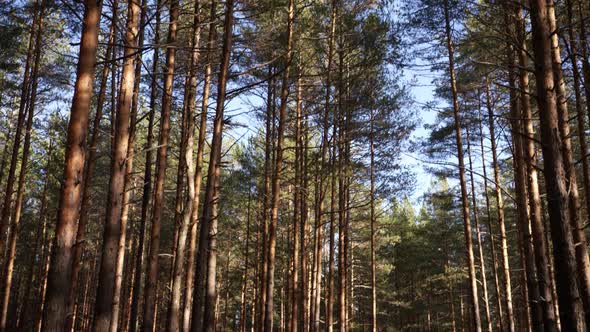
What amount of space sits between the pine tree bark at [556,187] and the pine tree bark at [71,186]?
4816 millimetres

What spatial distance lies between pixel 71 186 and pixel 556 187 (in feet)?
16.2

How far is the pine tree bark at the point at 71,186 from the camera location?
3.87 meters

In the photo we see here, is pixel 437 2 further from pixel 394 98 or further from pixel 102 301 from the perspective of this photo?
pixel 102 301

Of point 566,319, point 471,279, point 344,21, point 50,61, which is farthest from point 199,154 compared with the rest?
point 50,61

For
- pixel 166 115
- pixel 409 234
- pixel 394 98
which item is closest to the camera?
pixel 166 115

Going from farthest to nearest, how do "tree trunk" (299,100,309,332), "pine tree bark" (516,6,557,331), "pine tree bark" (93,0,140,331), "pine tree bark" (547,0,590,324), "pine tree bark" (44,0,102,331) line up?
"tree trunk" (299,100,309,332), "pine tree bark" (516,6,557,331), "pine tree bark" (547,0,590,324), "pine tree bark" (93,0,140,331), "pine tree bark" (44,0,102,331)

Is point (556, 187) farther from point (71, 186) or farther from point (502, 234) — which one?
point (502, 234)

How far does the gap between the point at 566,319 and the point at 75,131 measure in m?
5.22

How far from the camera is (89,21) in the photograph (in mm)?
4289

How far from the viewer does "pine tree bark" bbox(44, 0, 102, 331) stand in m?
3.87

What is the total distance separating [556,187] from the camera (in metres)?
4.63

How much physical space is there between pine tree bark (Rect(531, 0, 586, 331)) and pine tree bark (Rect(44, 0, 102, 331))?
4816 millimetres

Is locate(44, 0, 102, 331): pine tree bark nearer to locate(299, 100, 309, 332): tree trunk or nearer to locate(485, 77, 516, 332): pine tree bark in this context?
locate(299, 100, 309, 332): tree trunk

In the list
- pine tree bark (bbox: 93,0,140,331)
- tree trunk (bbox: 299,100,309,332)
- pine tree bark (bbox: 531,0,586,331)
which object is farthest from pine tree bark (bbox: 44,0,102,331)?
tree trunk (bbox: 299,100,309,332)
